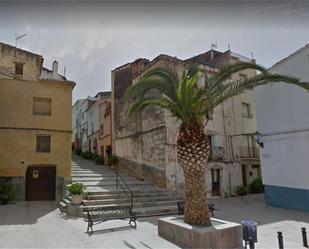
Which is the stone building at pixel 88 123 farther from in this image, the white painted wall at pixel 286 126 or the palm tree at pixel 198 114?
the palm tree at pixel 198 114

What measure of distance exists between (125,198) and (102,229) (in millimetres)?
4139

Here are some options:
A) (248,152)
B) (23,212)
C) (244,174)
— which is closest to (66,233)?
(23,212)

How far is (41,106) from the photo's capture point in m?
16.3

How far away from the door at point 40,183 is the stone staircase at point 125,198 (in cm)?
145

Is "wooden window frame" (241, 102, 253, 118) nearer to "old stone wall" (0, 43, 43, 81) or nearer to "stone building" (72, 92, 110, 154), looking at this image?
"stone building" (72, 92, 110, 154)

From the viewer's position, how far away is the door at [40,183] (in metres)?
15.8

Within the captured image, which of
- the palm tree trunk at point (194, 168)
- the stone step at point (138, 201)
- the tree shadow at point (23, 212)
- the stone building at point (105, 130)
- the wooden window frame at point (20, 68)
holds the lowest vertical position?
the tree shadow at point (23, 212)

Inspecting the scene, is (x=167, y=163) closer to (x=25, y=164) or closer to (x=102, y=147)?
(x=25, y=164)

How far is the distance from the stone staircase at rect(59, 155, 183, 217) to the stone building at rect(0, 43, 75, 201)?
5.66ft

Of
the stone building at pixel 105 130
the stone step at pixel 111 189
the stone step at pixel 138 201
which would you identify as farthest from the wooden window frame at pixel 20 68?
the stone step at pixel 138 201

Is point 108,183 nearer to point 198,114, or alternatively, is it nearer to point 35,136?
point 35,136

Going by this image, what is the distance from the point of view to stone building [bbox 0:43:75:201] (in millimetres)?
15070

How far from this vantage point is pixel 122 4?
4.49 meters

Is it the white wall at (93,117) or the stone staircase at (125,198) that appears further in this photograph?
the white wall at (93,117)
